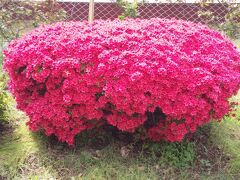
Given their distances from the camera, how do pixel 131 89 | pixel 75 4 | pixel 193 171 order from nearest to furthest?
pixel 131 89 < pixel 193 171 < pixel 75 4

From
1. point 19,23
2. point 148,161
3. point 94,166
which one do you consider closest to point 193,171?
point 148,161

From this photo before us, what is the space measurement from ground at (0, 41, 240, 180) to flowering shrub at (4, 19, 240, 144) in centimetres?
23

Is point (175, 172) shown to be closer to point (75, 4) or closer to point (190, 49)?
point (190, 49)

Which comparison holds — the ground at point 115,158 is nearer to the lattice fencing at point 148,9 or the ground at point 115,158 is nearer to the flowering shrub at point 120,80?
the flowering shrub at point 120,80

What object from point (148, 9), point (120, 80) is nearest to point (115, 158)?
point (120, 80)

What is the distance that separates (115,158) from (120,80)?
0.88 meters

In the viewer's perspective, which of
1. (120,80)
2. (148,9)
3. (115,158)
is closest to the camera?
(120,80)

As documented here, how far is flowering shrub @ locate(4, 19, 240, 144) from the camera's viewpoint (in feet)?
9.62

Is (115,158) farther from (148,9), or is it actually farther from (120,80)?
(148,9)

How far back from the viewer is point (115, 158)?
11.3ft

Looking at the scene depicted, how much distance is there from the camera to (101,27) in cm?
366

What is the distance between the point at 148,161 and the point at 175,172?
0.85ft

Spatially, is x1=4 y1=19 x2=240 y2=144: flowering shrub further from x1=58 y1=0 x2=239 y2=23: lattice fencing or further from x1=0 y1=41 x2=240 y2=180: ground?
x1=58 y1=0 x2=239 y2=23: lattice fencing

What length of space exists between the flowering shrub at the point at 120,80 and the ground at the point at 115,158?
23cm
